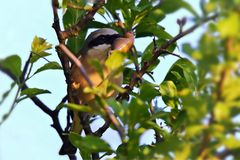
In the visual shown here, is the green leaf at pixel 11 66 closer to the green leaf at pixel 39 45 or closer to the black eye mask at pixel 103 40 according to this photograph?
the green leaf at pixel 39 45

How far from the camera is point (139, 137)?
154 centimetres

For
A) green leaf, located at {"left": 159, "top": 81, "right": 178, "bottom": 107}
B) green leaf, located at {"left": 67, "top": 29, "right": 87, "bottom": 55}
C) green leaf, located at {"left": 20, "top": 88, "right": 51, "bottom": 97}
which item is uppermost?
green leaf, located at {"left": 67, "top": 29, "right": 87, "bottom": 55}

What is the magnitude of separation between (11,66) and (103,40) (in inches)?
60.6

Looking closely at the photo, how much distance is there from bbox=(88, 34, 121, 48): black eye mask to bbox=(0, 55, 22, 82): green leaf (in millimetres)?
1270

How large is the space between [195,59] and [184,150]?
0.20 metres

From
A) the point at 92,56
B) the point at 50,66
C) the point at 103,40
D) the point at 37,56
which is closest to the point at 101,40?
the point at 103,40

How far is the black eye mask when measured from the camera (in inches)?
124

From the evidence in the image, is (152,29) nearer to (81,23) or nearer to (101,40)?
(81,23)

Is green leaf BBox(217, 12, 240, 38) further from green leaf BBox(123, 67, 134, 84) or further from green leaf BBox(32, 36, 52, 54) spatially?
green leaf BBox(123, 67, 134, 84)

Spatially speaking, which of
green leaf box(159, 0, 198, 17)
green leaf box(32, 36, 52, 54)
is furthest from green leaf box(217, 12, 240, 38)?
green leaf box(32, 36, 52, 54)

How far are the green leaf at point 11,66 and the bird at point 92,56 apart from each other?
2.31ft

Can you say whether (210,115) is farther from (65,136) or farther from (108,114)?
(65,136)

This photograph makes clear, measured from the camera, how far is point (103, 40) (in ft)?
10.8

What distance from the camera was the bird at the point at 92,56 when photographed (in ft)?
8.77
